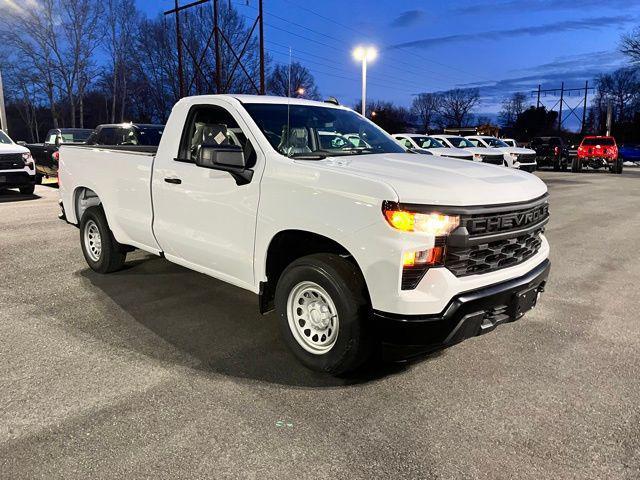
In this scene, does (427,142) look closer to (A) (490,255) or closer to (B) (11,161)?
(B) (11,161)

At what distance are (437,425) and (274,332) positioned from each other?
5.90 ft

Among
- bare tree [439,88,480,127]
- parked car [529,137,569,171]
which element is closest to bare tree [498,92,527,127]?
bare tree [439,88,480,127]

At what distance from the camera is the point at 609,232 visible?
384 inches

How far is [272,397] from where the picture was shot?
11.1 feet

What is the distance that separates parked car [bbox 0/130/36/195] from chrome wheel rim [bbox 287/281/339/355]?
12.5m

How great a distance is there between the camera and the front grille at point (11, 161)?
43.3 feet

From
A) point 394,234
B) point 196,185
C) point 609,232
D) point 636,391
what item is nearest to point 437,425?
point 394,234

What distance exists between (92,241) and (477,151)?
16.0m

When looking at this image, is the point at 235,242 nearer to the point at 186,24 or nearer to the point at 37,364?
the point at 37,364

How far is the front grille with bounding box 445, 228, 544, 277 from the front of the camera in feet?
10.5

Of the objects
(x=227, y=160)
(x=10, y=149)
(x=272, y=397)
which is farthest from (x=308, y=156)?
(x=10, y=149)

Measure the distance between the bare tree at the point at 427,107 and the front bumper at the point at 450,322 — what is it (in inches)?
4282

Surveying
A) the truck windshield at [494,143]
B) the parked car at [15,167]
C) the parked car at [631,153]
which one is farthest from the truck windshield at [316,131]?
the parked car at [631,153]

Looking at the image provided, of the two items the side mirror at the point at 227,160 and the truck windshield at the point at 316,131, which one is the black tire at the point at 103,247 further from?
the truck windshield at the point at 316,131
